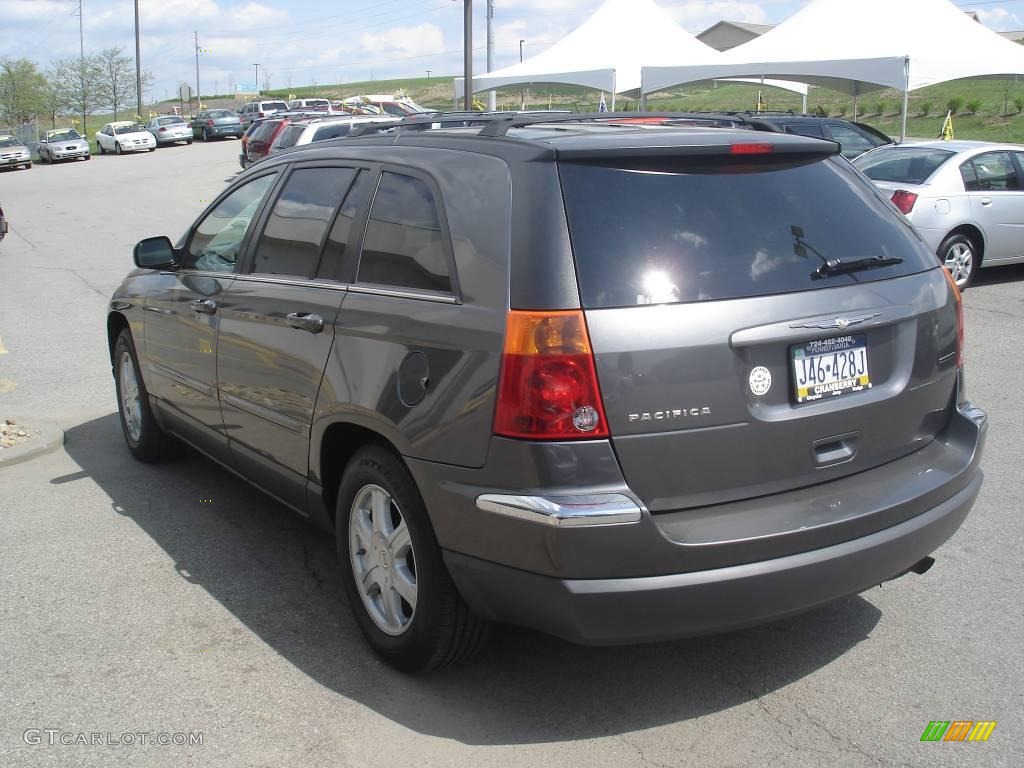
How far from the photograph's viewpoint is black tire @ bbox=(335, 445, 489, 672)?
10.8 feet

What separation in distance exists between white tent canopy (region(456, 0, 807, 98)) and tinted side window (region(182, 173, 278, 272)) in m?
20.2

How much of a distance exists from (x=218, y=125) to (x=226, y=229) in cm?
5134

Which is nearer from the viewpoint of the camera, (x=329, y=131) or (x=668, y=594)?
(x=668, y=594)

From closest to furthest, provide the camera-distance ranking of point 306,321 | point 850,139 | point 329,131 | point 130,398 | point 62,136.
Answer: point 306,321 → point 130,398 → point 850,139 → point 329,131 → point 62,136

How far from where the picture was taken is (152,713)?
337cm

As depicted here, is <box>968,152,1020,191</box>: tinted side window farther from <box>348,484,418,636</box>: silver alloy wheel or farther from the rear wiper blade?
<box>348,484,418,636</box>: silver alloy wheel

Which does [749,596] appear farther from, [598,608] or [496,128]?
[496,128]

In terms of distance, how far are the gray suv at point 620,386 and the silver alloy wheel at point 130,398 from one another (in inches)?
94.8

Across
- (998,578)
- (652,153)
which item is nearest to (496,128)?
(652,153)

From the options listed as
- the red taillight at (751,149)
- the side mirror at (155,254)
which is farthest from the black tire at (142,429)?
the red taillight at (751,149)

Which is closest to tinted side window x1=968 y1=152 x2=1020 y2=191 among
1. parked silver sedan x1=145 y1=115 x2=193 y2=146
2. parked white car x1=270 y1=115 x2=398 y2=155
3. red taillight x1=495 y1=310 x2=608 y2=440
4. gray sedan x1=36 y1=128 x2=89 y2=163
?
red taillight x1=495 y1=310 x2=608 y2=440

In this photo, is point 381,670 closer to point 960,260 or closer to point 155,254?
point 155,254

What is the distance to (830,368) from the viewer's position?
315cm

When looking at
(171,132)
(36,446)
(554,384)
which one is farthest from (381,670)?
(171,132)
